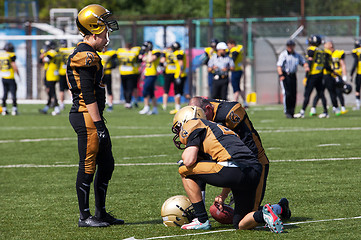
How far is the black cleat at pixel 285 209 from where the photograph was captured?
6.46m

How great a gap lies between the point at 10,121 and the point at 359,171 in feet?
41.0

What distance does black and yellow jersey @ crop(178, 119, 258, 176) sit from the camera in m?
5.91

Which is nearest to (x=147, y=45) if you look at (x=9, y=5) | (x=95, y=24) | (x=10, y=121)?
(x=10, y=121)

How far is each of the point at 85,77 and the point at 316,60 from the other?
13.1 m

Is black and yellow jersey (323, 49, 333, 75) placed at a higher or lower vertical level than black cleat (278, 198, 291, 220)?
higher

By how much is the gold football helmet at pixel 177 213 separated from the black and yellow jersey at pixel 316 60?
1272 centimetres

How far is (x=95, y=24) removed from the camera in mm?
6406

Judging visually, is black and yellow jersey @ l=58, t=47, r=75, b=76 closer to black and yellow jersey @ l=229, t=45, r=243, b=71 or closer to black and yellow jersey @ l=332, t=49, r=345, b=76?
black and yellow jersey @ l=229, t=45, r=243, b=71

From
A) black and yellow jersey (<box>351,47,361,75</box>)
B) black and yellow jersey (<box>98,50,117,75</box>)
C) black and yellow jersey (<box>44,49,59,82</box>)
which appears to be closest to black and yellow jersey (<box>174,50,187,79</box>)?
black and yellow jersey (<box>98,50,117,75</box>)

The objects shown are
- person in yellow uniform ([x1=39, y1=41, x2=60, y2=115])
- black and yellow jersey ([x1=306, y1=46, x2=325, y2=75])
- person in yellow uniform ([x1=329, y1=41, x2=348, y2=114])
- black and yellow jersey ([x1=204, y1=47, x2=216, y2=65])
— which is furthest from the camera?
person in yellow uniform ([x1=39, y1=41, x2=60, y2=115])

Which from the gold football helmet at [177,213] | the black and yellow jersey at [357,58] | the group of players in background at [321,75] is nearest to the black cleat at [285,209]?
the gold football helmet at [177,213]

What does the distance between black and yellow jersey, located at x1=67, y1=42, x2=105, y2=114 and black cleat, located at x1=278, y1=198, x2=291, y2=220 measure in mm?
1874

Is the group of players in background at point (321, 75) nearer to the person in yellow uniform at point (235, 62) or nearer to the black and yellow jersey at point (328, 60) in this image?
the black and yellow jersey at point (328, 60)

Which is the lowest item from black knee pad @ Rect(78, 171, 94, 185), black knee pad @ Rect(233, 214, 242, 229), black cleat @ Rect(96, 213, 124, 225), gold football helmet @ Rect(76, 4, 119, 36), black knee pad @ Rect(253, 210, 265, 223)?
black cleat @ Rect(96, 213, 124, 225)
